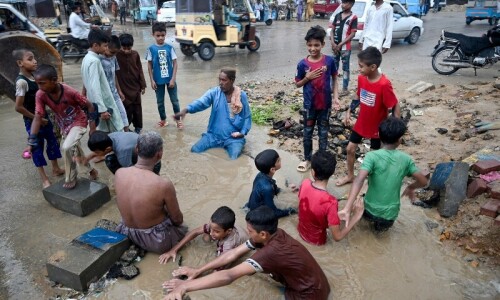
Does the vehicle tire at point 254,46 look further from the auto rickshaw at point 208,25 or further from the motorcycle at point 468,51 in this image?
the motorcycle at point 468,51

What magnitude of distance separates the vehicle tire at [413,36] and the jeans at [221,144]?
11.4m

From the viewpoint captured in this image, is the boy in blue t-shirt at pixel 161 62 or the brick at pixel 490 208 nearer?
the brick at pixel 490 208

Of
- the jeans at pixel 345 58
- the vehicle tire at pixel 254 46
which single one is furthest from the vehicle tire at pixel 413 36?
the jeans at pixel 345 58

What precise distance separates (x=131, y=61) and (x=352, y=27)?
4213 mm

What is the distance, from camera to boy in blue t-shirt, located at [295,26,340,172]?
4.12 m

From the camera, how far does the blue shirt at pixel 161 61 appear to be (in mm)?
5723

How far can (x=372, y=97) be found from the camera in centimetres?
380

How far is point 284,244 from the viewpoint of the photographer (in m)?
2.39

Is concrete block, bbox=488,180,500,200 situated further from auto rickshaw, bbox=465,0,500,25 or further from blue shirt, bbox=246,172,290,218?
auto rickshaw, bbox=465,0,500,25

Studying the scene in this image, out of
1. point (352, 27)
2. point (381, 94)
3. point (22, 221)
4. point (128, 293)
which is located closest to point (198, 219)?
point (128, 293)

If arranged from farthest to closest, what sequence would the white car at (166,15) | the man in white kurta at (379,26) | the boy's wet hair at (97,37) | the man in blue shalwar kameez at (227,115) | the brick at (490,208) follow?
the white car at (166,15)
the man in white kurta at (379,26)
the man in blue shalwar kameez at (227,115)
the boy's wet hair at (97,37)
the brick at (490,208)

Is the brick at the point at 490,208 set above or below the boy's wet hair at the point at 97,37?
below

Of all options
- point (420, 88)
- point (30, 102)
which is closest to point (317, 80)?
point (30, 102)

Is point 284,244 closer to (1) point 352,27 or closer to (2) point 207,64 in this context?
(1) point 352,27
